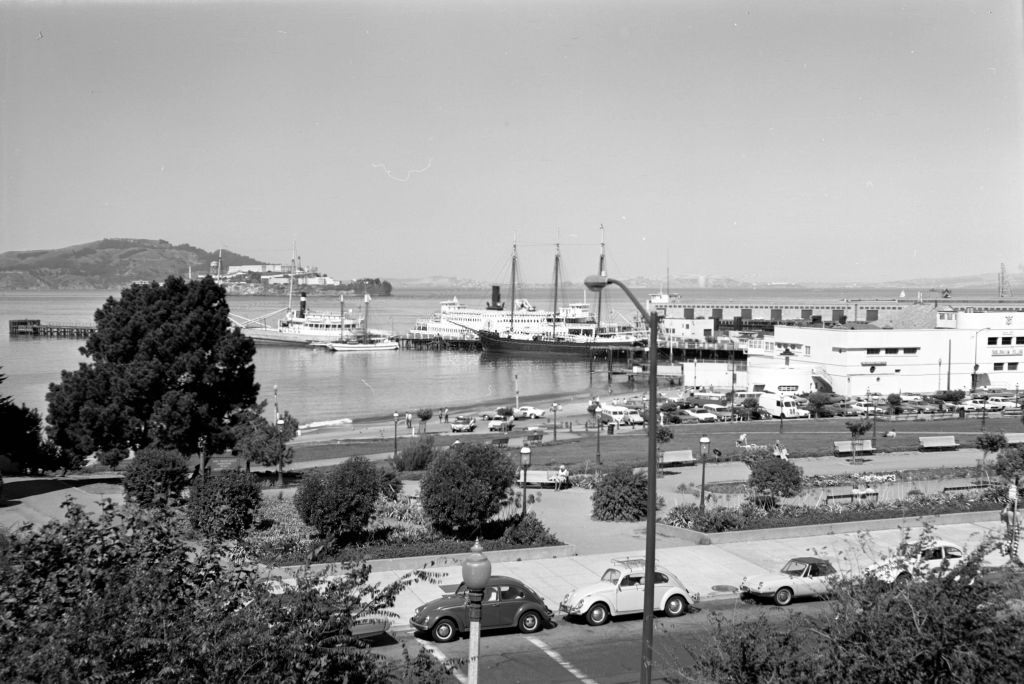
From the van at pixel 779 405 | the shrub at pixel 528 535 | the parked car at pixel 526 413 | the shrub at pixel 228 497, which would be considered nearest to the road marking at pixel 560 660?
the shrub at pixel 528 535

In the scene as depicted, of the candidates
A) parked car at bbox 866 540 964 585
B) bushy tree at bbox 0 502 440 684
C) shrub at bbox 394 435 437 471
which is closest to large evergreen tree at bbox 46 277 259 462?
shrub at bbox 394 435 437 471

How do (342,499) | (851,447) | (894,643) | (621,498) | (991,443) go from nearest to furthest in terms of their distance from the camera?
(894,643), (342,499), (621,498), (991,443), (851,447)

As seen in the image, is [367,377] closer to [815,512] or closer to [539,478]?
[539,478]

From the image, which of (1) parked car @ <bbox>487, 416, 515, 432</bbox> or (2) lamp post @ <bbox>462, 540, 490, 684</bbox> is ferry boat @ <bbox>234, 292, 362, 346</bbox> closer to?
(1) parked car @ <bbox>487, 416, 515, 432</bbox>

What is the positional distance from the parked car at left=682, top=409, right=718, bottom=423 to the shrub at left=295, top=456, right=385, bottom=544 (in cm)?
1990

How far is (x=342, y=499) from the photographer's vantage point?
11211 mm

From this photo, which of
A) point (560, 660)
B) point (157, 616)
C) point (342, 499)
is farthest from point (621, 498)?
point (157, 616)

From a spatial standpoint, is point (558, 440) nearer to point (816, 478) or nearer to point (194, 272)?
point (816, 478)

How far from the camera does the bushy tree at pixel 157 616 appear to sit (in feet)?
13.5

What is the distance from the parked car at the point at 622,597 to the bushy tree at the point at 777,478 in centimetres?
496

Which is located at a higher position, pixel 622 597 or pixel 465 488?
pixel 465 488

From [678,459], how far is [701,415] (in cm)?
1328

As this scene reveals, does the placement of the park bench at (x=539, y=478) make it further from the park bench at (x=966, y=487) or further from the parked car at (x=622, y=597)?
the parked car at (x=622, y=597)

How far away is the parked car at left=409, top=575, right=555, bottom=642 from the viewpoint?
26.7ft
